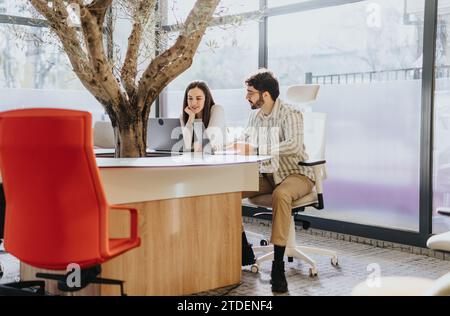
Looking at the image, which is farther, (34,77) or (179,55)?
(34,77)

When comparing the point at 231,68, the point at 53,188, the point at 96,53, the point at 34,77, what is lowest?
the point at 53,188

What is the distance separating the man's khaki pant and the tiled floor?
1.07 ft

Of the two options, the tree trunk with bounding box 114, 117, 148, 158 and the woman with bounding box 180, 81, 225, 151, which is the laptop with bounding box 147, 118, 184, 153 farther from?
the tree trunk with bounding box 114, 117, 148, 158

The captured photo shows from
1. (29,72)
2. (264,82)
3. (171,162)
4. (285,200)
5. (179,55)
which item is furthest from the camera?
(29,72)

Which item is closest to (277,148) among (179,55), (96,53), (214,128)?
(214,128)

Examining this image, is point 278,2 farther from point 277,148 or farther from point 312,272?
point 312,272

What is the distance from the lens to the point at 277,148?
3.69 metres

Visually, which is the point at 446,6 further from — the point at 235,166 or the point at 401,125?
the point at 235,166

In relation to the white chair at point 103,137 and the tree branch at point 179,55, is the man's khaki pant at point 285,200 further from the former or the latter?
the white chair at point 103,137

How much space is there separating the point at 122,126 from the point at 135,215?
1010 mm

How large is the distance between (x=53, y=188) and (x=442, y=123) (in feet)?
10.6

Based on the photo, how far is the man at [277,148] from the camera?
349 centimetres
